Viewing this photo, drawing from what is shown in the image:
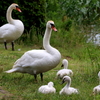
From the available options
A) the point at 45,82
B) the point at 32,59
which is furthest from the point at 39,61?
the point at 45,82

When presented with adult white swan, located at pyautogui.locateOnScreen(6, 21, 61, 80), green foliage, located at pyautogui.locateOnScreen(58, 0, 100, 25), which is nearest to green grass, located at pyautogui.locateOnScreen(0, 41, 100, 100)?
adult white swan, located at pyautogui.locateOnScreen(6, 21, 61, 80)

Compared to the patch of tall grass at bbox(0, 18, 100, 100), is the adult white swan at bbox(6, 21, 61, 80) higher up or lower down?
higher up

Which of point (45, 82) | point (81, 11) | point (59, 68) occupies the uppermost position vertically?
point (45, 82)

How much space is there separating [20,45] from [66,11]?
4667 mm

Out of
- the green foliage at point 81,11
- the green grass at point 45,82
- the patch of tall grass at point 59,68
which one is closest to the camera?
the green grass at point 45,82

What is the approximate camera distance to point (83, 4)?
1753 cm

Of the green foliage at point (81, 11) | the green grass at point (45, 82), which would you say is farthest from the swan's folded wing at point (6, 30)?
the green foliage at point (81, 11)

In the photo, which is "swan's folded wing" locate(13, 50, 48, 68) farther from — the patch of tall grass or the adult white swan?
the patch of tall grass

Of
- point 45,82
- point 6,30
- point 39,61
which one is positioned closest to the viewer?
point 39,61

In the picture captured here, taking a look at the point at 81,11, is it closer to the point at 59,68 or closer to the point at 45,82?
the point at 59,68

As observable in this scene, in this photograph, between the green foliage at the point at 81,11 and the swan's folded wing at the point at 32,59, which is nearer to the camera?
the swan's folded wing at the point at 32,59

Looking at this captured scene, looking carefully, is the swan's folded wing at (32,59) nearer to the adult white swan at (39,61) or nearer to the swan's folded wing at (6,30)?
the adult white swan at (39,61)

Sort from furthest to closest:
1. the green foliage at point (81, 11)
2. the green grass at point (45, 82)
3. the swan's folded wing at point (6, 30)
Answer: the green foliage at point (81, 11) → the swan's folded wing at point (6, 30) → the green grass at point (45, 82)

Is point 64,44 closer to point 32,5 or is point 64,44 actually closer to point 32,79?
point 32,5
